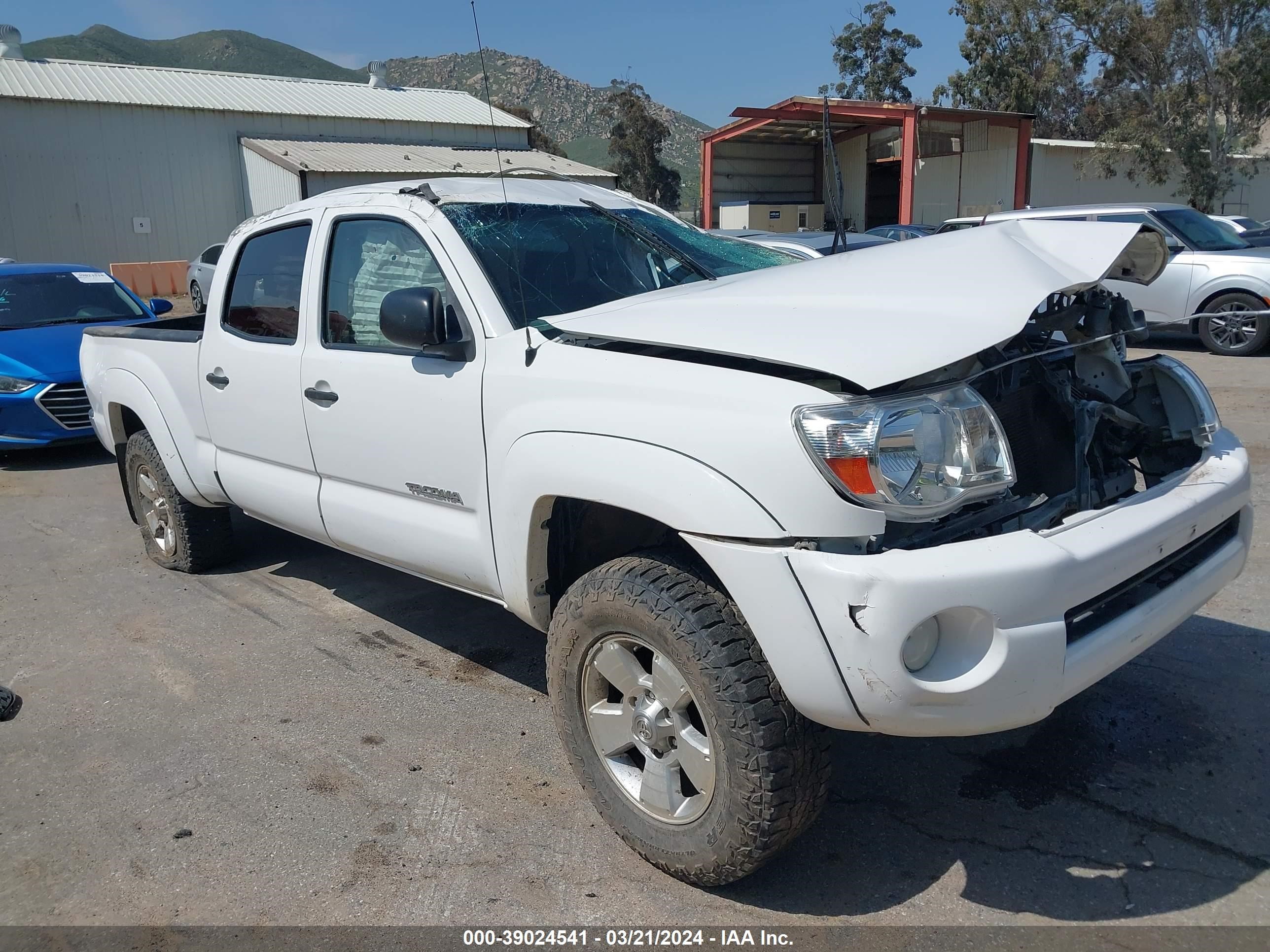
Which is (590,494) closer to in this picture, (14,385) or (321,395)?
(321,395)

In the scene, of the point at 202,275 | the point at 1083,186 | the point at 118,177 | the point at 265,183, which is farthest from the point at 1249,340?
the point at 1083,186

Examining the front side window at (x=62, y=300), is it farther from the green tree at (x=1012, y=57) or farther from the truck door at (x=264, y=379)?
the green tree at (x=1012, y=57)

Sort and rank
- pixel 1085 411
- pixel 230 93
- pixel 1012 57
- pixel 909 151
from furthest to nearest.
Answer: pixel 1012 57 → pixel 230 93 → pixel 909 151 → pixel 1085 411

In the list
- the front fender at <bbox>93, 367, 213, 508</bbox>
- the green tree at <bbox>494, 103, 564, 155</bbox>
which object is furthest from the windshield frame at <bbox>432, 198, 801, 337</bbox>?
the green tree at <bbox>494, 103, 564, 155</bbox>

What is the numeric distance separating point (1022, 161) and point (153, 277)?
74.5 ft

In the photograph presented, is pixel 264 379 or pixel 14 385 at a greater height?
pixel 264 379

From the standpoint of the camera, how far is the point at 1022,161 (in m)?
28.1

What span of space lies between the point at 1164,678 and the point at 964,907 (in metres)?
1.68

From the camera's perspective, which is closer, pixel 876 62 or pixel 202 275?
pixel 202 275

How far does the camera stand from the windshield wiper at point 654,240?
4.06m

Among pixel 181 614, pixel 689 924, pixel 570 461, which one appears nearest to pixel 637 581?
pixel 570 461

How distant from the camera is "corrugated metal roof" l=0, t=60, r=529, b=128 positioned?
26.5 metres

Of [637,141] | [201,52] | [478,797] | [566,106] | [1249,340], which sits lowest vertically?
[478,797]

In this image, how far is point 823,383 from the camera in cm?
251
